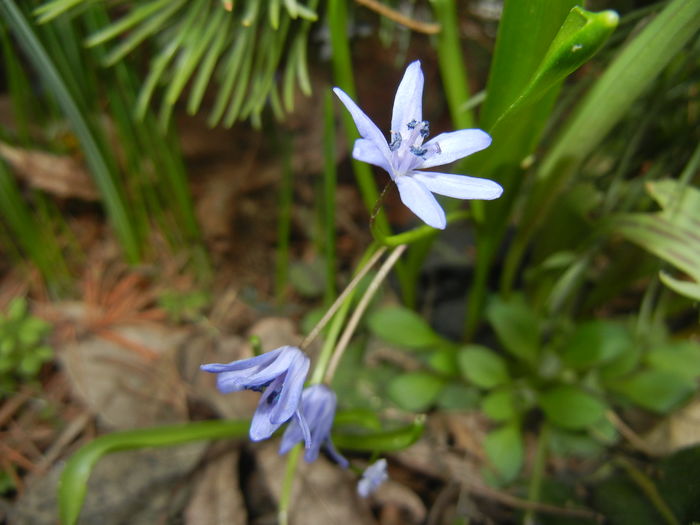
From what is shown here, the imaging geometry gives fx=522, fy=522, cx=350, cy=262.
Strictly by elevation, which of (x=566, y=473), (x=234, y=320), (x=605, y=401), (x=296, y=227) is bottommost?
(x=566, y=473)

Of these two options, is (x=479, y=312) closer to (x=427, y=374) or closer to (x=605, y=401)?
(x=427, y=374)

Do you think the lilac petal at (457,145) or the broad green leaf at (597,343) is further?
the broad green leaf at (597,343)

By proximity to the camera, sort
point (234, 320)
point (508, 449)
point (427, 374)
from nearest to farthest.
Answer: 1. point (508, 449)
2. point (427, 374)
3. point (234, 320)

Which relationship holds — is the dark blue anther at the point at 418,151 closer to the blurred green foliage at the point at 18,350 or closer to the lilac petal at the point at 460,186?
the lilac petal at the point at 460,186

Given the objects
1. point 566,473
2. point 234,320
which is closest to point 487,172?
point 566,473

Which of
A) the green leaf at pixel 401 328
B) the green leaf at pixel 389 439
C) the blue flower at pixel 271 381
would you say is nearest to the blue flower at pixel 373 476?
the green leaf at pixel 389 439

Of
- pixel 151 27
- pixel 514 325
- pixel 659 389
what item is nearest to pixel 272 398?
pixel 514 325

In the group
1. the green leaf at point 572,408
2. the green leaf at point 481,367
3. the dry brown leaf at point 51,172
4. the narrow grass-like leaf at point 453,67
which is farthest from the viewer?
the dry brown leaf at point 51,172
